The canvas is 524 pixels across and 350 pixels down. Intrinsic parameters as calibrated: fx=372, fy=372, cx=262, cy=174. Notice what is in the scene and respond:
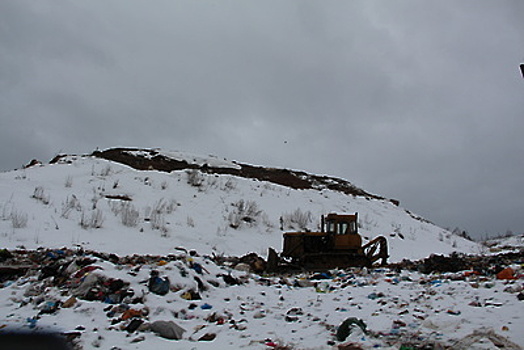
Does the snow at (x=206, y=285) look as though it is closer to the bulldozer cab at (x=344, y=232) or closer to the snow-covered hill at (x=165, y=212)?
the snow-covered hill at (x=165, y=212)

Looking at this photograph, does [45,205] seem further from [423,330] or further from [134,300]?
[423,330]

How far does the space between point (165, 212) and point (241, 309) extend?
8.91 meters

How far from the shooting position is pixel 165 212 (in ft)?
42.1

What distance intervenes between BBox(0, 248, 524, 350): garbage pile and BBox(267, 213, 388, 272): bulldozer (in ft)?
14.3

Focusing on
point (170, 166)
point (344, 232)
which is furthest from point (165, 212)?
point (170, 166)

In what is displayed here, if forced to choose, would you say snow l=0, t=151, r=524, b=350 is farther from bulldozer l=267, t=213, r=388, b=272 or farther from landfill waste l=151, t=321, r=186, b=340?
bulldozer l=267, t=213, r=388, b=272

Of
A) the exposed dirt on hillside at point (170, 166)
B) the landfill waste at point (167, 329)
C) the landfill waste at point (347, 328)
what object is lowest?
the landfill waste at point (167, 329)

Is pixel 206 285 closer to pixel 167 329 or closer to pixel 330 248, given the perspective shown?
pixel 167 329

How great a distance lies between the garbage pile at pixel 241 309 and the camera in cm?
319

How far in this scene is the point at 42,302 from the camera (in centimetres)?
424

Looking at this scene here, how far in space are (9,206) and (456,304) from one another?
35.9ft

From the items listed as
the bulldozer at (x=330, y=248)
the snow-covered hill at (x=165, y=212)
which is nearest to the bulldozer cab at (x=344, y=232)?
the bulldozer at (x=330, y=248)

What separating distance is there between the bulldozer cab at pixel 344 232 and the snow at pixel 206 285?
7.84 feet

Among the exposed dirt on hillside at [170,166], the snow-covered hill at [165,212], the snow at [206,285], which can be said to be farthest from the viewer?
the exposed dirt on hillside at [170,166]
